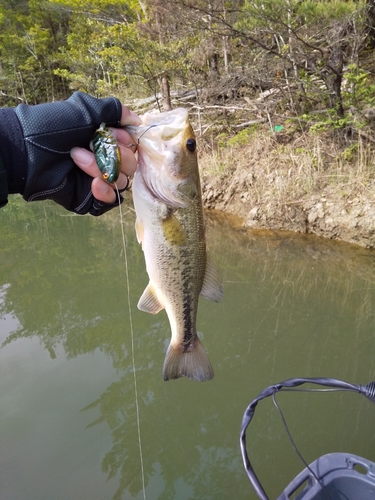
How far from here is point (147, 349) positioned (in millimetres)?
3914

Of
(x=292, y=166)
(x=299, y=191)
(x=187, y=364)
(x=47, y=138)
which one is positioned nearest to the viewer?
(x=47, y=138)

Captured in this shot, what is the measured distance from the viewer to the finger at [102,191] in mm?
1571

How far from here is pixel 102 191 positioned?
62.8 inches

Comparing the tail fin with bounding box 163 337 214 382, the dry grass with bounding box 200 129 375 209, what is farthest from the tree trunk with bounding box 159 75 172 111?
the tail fin with bounding box 163 337 214 382

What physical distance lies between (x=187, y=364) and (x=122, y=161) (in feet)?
3.33

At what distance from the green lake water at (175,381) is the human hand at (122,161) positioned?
2.14 metres

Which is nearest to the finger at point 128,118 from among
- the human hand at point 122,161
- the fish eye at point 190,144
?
the human hand at point 122,161

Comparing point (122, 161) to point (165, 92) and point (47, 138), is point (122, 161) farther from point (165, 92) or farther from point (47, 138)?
point (165, 92)

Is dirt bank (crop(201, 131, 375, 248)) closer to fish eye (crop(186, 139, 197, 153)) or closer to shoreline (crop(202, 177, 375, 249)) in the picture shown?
shoreline (crop(202, 177, 375, 249))

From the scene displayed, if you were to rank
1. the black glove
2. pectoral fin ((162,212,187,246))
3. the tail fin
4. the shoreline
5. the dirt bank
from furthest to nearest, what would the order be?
1. the dirt bank
2. the shoreline
3. the tail fin
4. pectoral fin ((162,212,187,246))
5. the black glove

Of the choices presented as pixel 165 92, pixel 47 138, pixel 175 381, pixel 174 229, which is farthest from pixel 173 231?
pixel 165 92

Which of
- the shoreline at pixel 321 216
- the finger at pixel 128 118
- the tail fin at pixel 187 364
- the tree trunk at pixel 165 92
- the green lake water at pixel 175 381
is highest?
the tree trunk at pixel 165 92

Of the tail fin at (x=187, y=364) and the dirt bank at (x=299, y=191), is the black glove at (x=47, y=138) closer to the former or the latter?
the tail fin at (x=187, y=364)

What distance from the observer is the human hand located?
1537 millimetres
